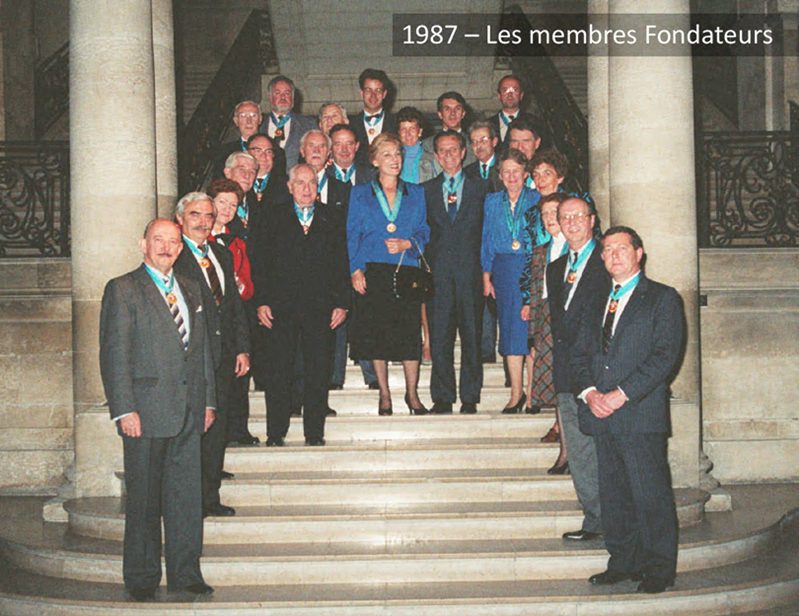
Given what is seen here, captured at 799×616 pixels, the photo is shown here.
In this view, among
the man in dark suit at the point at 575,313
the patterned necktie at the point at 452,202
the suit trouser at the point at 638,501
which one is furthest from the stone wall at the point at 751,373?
the suit trouser at the point at 638,501

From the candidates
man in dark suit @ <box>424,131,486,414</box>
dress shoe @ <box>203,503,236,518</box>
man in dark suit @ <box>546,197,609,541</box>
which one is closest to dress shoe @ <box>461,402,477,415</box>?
man in dark suit @ <box>424,131,486,414</box>

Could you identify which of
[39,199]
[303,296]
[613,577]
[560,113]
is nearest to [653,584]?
[613,577]

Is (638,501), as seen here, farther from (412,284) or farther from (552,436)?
(412,284)

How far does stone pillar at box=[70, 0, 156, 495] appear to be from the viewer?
7.42m

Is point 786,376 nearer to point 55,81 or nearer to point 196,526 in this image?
point 196,526

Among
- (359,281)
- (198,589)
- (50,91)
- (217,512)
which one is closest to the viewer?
(198,589)

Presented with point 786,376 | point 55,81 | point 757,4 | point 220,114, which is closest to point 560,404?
point 786,376

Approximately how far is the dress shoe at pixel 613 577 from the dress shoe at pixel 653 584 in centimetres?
14

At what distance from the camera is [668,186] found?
7.39 metres

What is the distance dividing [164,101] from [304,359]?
286 cm

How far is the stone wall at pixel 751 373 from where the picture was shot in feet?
28.8

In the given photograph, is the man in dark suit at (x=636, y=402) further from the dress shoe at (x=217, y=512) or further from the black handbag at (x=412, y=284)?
the dress shoe at (x=217, y=512)

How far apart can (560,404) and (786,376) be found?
11.5ft

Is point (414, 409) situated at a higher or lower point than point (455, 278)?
lower
